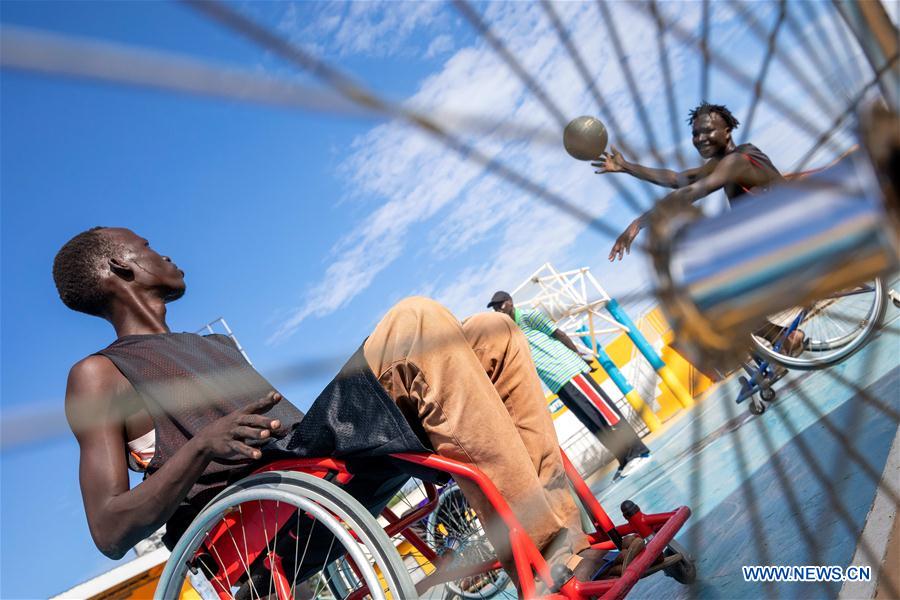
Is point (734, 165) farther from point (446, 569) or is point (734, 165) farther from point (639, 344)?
point (639, 344)

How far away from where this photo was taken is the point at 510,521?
4.21 feet

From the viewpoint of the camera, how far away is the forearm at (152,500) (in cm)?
132

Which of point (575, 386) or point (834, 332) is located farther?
point (575, 386)

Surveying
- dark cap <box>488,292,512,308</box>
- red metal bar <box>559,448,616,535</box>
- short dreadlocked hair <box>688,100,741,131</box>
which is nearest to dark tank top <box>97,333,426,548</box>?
red metal bar <box>559,448,616,535</box>

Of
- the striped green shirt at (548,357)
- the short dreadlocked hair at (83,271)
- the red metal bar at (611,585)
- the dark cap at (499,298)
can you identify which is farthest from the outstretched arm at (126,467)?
the dark cap at (499,298)

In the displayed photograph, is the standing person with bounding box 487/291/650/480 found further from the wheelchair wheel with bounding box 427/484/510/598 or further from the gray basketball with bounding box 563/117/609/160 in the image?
the gray basketball with bounding box 563/117/609/160

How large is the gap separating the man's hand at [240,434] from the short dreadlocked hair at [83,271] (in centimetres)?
66

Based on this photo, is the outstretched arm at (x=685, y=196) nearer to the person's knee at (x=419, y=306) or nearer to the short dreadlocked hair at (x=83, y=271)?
the person's knee at (x=419, y=306)

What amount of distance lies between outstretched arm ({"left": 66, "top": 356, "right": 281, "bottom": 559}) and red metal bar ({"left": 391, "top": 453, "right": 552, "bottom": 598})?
0.29m

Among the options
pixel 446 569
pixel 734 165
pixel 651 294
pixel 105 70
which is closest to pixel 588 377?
pixel 446 569

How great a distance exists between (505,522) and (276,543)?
486mm

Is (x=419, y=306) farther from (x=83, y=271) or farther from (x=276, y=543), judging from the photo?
(x=83, y=271)

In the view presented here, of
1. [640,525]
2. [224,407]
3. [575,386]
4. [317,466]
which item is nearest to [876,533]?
[640,525]

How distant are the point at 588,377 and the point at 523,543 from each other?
3.07 m
